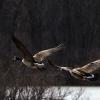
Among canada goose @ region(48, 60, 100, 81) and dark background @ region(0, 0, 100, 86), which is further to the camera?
dark background @ region(0, 0, 100, 86)

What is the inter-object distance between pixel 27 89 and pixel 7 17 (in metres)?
33.4

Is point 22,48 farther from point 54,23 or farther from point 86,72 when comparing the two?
point 54,23

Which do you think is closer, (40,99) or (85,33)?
(40,99)

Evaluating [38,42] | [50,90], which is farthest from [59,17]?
[50,90]

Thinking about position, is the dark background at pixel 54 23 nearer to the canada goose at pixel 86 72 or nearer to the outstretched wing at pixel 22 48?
the canada goose at pixel 86 72

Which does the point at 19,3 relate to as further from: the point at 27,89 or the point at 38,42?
the point at 27,89

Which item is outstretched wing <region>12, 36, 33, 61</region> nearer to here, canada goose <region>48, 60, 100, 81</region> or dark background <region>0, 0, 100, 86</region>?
canada goose <region>48, 60, 100, 81</region>

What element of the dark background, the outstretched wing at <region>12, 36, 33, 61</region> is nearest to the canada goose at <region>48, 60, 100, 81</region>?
the outstretched wing at <region>12, 36, 33, 61</region>

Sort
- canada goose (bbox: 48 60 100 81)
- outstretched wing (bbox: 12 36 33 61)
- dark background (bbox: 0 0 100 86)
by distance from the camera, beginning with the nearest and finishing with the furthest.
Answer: outstretched wing (bbox: 12 36 33 61) → canada goose (bbox: 48 60 100 81) → dark background (bbox: 0 0 100 86)

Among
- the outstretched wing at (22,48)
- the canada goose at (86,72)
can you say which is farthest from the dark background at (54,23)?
the outstretched wing at (22,48)

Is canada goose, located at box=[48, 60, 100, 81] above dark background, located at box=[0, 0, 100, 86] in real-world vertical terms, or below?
below

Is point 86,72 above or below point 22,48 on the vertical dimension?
below

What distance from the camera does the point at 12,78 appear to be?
23094mm

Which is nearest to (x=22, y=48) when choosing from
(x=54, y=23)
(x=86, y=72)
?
(x=86, y=72)
